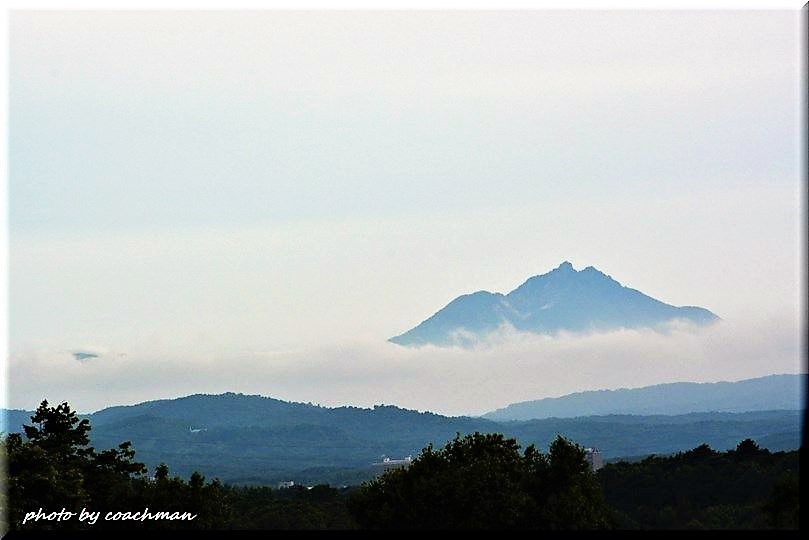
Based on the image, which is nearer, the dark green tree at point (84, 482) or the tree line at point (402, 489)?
the dark green tree at point (84, 482)

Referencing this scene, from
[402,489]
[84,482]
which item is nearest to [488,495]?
[402,489]

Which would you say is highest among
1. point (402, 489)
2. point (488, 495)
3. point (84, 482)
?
point (84, 482)

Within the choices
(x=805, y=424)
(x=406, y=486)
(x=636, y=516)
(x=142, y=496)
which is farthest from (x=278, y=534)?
(x=636, y=516)

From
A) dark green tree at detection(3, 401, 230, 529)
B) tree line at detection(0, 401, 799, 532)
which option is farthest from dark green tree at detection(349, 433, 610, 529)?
dark green tree at detection(3, 401, 230, 529)

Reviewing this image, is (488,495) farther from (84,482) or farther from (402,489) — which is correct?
(84,482)

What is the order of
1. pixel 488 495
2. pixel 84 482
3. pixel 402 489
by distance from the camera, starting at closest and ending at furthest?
pixel 84 482 < pixel 488 495 < pixel 402 489

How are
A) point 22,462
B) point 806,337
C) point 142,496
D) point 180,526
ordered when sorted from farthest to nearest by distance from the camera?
point 142,496
point 180,526
point 22,462
point 806,337

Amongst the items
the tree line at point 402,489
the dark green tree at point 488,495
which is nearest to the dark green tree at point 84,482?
the tree line at point 402,489

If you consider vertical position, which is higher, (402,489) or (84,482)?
(84,482)

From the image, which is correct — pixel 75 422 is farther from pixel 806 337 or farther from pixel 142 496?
pixel 806 337

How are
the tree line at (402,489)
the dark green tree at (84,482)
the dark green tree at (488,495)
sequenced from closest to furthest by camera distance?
the dark green tree at (84,482)
the tree line at (402,489)
the dark green tree at (488,495)

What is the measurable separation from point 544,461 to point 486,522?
578 centimetres

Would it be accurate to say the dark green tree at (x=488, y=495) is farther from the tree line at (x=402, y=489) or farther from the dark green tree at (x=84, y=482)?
the dark green tree at (x=84, y=482)

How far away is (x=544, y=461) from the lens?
2217 inches
